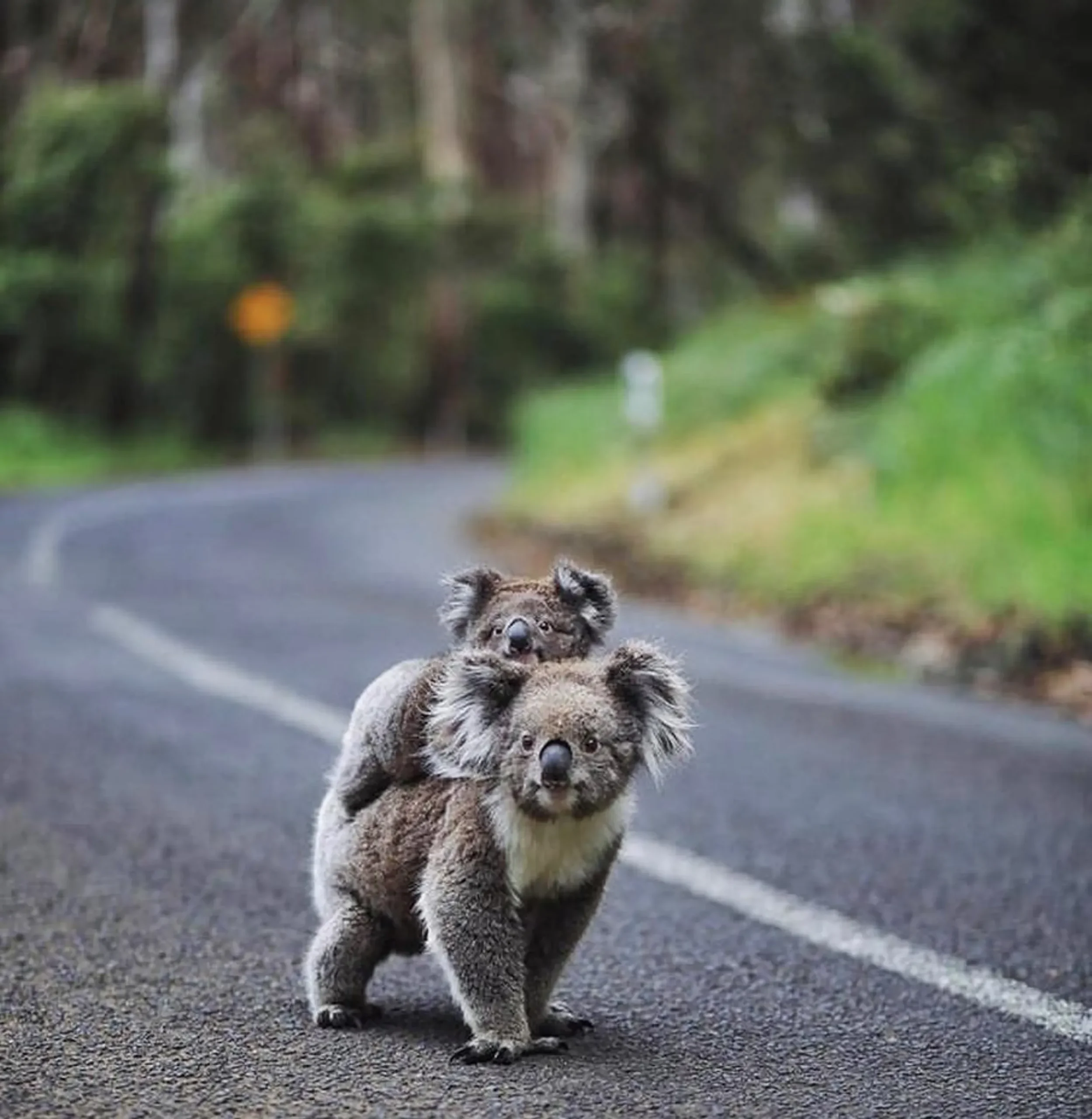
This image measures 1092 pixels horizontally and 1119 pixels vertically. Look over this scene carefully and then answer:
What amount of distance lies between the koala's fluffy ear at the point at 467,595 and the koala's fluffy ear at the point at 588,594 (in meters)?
0.16

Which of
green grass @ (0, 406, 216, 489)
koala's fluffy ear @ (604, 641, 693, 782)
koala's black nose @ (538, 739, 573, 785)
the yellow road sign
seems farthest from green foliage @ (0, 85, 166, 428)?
koala's black nose @ (538, 739, 573, 785)

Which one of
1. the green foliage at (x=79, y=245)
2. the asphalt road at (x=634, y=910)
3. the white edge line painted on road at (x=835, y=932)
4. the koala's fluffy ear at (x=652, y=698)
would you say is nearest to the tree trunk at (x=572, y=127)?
the green foliage at (x=79, y=245)

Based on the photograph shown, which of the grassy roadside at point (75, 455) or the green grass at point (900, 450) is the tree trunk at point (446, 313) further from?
the green grass at point (900, 450)

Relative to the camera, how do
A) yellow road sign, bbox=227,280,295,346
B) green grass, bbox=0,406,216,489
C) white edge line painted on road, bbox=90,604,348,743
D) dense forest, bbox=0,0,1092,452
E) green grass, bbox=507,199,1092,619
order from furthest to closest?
yellow road sign, bbox=227,280,295,346, green grass, bbox=0,406,216,489, dense forest, bbox=0,0,1092,452, green grass, bbox=507,199,1092,619, white edge line painted on road, bbox=90,604,348,743

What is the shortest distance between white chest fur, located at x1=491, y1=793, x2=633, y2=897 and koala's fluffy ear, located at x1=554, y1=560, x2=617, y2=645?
53cm

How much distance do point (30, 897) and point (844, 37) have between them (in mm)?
20788

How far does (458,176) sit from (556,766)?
46469mm

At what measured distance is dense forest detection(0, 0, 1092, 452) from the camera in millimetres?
21156

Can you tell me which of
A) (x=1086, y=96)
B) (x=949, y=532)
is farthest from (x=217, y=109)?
(x=949, y=532)

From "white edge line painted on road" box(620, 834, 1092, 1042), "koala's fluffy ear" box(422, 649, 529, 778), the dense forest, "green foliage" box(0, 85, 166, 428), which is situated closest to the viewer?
"koala's fluffy ear" box(422, 649, 529, 778)

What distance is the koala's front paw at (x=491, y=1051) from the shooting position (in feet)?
13.0

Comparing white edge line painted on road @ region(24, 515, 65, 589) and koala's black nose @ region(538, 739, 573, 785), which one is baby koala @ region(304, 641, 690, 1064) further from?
white edge line painted on road @ region(24, 515, 65, 589)

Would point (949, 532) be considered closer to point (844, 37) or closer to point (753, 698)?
point (753, 698)

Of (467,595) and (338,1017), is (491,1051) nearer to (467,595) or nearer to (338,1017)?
(338,1017)
